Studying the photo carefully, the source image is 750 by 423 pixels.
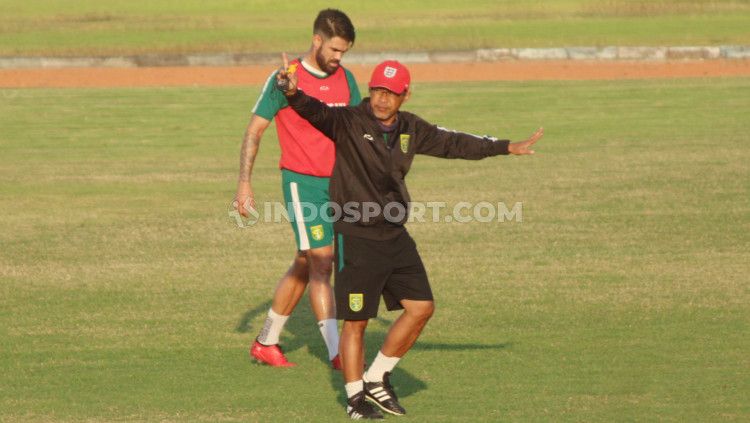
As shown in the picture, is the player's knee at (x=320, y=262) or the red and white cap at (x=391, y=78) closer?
the red and white cap at (x=391, y=78)

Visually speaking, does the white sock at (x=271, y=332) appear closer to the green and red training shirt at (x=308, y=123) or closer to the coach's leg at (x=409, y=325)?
the green and red training shirt at (x=308, y=123)

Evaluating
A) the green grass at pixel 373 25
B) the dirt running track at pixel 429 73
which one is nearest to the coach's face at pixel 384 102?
the dirt running track at pixel 429 73

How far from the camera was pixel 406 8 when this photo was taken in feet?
188

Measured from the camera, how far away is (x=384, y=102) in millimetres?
7957

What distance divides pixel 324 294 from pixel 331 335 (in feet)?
0.93

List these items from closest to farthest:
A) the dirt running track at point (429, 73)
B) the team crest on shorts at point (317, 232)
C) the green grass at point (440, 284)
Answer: the green grass at point (440, 284)
the team crest on shorts at point (317, 232)
the dirt running track at point (429, 73)

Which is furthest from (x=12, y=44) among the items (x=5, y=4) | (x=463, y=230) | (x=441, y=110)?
(x=463, y=230)

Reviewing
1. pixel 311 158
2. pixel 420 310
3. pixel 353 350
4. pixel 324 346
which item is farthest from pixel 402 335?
pixel 324 346

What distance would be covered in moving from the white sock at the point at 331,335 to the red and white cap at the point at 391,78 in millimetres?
2074

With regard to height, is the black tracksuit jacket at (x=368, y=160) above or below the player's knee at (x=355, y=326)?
above

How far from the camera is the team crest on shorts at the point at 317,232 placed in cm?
920

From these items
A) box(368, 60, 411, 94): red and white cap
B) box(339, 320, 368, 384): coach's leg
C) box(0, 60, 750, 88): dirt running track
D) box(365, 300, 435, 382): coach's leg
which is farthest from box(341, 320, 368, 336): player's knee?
box(0, 60, 750, 88): dirt running track

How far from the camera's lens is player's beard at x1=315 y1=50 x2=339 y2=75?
9.09 m

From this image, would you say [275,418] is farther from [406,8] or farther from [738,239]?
[406,8]
